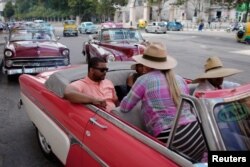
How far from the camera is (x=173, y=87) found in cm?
297

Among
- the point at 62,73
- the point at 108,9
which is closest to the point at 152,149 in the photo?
the point at 62,73

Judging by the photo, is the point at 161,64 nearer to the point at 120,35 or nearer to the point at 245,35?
the point at 120,35

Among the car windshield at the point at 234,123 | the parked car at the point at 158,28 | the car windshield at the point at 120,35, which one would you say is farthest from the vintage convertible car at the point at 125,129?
the parked car at the point at 158,28

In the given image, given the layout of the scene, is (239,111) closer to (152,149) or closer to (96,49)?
(152,149)

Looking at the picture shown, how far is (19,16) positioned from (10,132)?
115317 millimetres

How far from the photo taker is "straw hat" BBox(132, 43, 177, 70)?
10.2 ft

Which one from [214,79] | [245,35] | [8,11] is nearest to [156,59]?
[214,79]

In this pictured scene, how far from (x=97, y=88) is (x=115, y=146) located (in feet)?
4.67

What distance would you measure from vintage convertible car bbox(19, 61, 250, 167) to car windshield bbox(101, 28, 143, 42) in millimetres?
7507

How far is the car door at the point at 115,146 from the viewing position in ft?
7.63

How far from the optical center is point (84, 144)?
3.00m

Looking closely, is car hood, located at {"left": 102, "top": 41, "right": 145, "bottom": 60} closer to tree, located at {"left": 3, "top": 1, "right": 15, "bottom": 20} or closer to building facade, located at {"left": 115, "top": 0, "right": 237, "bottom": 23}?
building facade, located at {"left": 115, "top": 0, "right": 237, "bottom": 23}

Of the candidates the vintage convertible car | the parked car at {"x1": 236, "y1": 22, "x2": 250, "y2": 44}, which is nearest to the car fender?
the vintage convertible car

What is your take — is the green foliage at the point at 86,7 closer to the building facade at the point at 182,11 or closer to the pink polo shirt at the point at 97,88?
the building facade at the point at 182,11
